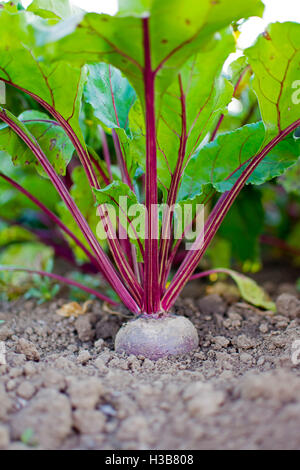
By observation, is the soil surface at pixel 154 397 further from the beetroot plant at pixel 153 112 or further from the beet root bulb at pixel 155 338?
the beetroot plant at pixel 153 112

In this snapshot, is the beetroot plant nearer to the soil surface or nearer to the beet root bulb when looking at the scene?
the beet root bulb

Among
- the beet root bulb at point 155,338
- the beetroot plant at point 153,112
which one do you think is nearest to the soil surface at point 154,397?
the beet root bulb at point 155,338

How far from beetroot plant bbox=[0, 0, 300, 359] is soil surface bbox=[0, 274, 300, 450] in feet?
0.43

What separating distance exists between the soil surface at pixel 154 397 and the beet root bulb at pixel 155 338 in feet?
0.09

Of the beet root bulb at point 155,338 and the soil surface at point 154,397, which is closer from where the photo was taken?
the soil surface at point 154,397

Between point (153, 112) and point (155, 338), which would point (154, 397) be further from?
point (153, 112)

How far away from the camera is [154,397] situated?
87 cm

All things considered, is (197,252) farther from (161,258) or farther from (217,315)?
(217,315)

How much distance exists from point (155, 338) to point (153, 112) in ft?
2.06

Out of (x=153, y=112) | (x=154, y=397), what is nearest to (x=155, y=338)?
(x=154, y=397)

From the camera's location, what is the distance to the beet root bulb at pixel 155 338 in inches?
46.0

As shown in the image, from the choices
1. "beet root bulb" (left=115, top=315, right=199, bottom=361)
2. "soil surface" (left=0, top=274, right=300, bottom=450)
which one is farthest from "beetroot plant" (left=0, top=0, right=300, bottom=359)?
"soil surface" (left=0, top=274, right=300, bottom=450)

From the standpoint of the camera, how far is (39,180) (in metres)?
2.17

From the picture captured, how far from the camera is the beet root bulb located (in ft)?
3.83
